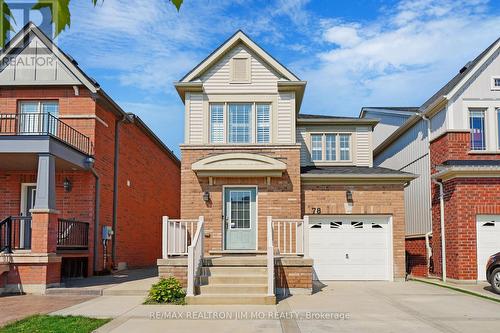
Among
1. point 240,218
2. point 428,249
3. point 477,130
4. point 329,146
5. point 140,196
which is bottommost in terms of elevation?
point 428,249

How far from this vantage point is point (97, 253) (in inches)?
672

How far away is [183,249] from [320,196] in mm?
5323

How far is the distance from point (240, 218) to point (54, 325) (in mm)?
8377

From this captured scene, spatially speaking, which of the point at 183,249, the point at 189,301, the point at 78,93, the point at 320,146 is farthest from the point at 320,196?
the point at 78,93

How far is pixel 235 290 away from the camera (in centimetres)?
1181

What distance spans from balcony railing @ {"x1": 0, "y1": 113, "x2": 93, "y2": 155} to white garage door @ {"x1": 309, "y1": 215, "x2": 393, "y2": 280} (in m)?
7.88

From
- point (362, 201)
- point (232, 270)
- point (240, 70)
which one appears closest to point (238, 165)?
point (240, 70)

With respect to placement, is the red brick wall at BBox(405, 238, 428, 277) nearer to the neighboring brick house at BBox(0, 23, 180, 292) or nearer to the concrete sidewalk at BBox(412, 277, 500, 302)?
the concrete sidewalk at BBox(412, 277, 500, 302)

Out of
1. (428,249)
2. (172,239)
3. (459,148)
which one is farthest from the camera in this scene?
(428,249)

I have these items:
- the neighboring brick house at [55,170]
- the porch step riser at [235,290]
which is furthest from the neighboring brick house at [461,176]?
the neighboring brick house at [55,170]

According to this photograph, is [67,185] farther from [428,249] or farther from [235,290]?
[428,249]

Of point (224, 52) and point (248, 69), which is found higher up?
point (224, 52)

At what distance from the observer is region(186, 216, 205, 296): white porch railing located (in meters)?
11.6

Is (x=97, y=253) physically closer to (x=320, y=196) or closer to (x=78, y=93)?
(x=78, y=93)
